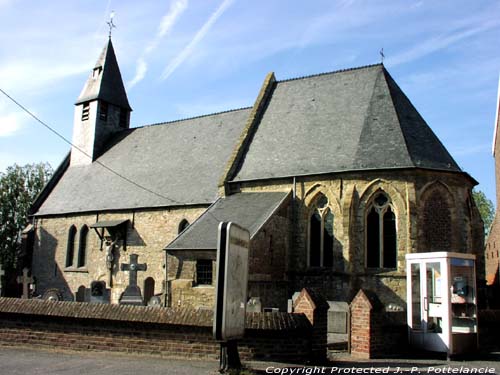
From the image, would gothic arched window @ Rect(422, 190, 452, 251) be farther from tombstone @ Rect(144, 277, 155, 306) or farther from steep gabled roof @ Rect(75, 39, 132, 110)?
steep gabled roof @ Rect(75, 39, 132, 110)

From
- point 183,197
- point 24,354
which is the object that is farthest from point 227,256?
point 183,197

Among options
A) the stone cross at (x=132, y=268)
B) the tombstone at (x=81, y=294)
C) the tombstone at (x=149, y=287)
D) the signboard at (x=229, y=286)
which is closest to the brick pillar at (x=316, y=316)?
the signboard at (x=229, y=286)

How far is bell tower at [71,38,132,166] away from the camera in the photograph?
1256 inches

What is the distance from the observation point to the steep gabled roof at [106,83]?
108ft

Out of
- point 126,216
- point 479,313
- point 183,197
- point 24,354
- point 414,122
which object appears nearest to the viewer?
point 24,354

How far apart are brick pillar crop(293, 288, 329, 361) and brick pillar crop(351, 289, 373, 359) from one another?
131 centimetres

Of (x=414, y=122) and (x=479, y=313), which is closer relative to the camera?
(x=479, y=313)

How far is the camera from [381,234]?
18531 millimetres

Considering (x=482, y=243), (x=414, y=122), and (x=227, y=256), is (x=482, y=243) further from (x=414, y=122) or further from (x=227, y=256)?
(x=227, y=256)

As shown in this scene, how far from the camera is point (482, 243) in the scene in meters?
19.3

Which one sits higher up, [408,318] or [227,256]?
[227,256]

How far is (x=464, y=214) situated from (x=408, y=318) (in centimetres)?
773

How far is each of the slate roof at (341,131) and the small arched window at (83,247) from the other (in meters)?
10.2

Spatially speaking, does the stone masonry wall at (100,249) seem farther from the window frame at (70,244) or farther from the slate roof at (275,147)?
the slate roof at (275,147)
